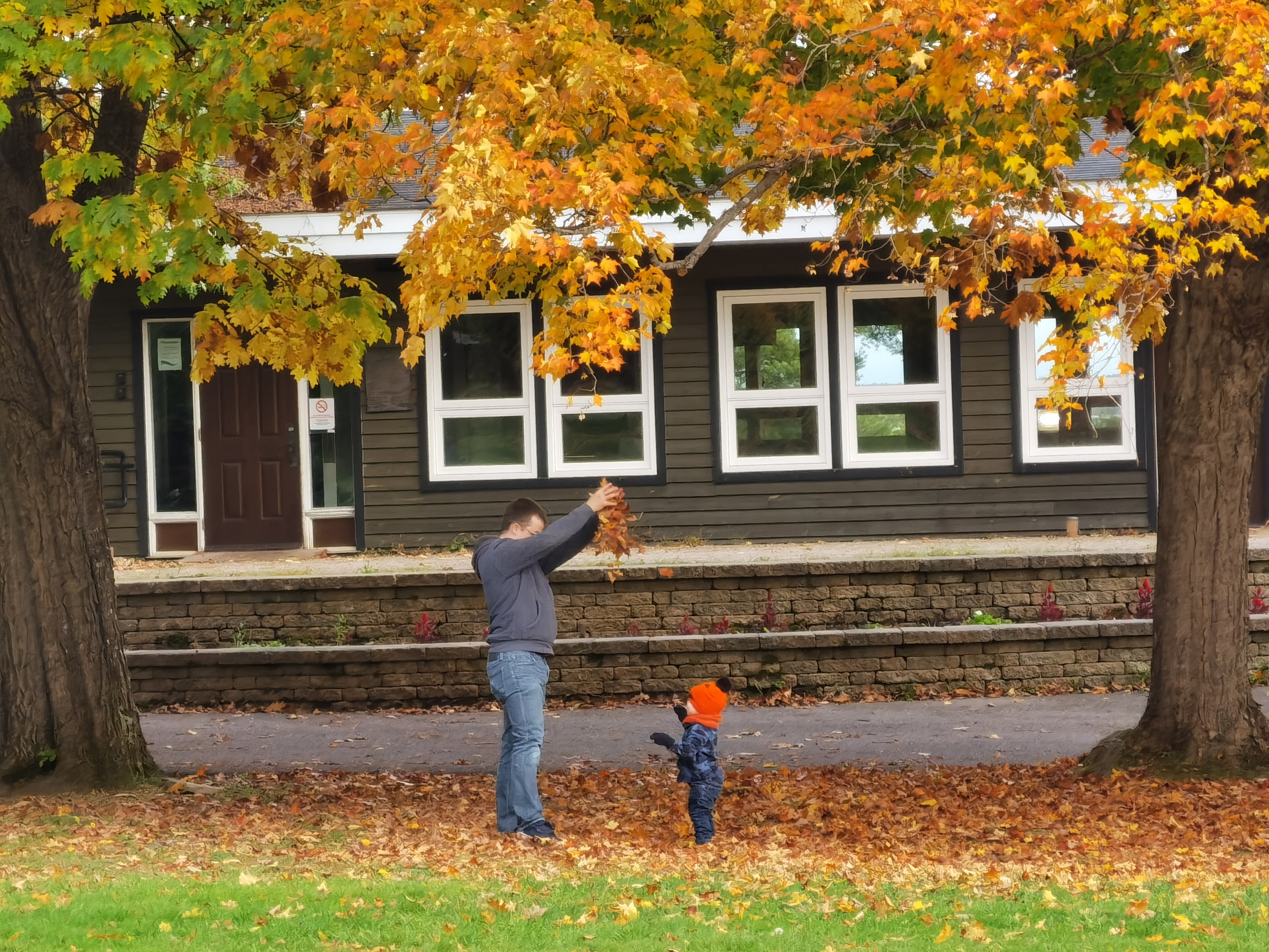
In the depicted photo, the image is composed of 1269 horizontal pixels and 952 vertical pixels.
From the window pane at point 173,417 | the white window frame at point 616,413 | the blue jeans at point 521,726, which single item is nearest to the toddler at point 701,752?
the blue jeans at point 521,726

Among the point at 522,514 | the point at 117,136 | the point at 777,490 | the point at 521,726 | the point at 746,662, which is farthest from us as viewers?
the point at 777,490

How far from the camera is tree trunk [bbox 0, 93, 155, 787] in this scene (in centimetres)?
774

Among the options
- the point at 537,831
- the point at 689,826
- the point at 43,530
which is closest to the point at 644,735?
the point at 689,826

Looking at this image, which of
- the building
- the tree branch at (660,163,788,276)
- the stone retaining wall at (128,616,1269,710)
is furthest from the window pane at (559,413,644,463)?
the tree branch at (660,163,788,276)

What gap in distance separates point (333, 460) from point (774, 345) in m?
4.98

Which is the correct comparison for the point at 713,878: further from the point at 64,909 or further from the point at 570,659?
the point at 570,659

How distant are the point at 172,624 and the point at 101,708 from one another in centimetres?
365

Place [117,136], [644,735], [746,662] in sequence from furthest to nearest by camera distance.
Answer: [746,662]
[644,735]
[117,136]

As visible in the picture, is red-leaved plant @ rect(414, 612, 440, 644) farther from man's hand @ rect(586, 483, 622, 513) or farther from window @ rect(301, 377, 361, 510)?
man's hand @ rect(586, 483, 622, 513)

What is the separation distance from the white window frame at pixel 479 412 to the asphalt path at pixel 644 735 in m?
4.70

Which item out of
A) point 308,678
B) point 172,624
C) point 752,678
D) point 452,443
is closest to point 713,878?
point 752,678

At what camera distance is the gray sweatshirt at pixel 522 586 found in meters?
6.55

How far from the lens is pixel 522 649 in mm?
6613

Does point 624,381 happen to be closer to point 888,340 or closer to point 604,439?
point 604,439
